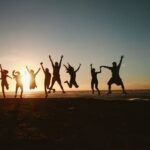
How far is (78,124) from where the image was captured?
731 inches

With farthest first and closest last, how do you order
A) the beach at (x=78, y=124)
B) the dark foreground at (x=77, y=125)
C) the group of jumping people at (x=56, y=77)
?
1. the group of jumping people at (x=56, y=77)
2. the beach at (x=78, y=124)
3. the dark foreground at (x=77, y=125)

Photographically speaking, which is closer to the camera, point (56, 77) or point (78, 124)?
point (78, 124)

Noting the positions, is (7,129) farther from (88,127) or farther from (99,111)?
(99,111)

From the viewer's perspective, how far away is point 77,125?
1847 centimetres

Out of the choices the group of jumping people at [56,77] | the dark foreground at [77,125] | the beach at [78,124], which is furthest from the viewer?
the group of jumping people at [56,77]

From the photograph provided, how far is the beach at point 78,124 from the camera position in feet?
55.1

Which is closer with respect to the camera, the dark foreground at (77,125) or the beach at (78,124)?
the dark foreground at (77,125)

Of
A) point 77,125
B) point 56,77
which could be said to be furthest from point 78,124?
point 56,77

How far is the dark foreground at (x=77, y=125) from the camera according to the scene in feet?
54.7

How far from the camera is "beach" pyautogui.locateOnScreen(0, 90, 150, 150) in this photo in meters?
16.8

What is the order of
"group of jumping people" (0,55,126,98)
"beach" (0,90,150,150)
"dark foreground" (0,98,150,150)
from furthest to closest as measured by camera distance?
"group of jumping people" (0,55,126,98) → "beach" (0,90,150,150) → "dark foreground" (0,98,150,150)

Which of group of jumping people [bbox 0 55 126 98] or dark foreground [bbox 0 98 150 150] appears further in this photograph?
group of jumping people [bbox 0 55 126 98]

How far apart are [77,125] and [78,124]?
11cm

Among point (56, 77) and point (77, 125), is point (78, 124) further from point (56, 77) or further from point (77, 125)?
point (56, 77)
